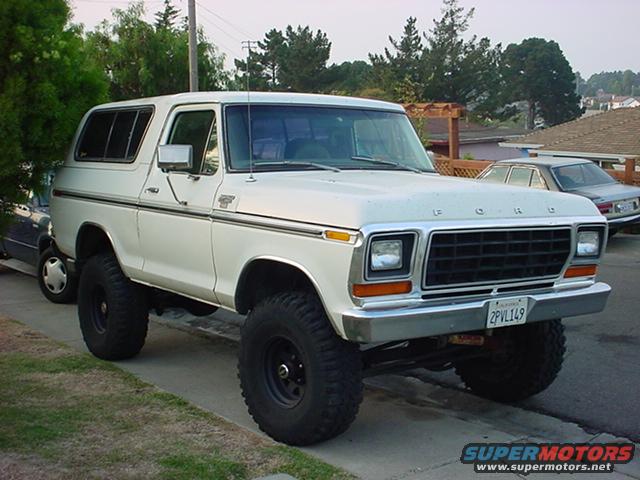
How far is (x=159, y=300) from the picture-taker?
23.1 ft

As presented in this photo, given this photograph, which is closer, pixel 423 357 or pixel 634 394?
pixel 423 357

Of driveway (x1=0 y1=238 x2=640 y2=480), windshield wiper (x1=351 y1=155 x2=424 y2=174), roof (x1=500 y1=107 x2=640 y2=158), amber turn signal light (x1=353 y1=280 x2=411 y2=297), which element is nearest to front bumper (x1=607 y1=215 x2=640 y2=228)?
driveway (x1=0 y1=238 x2=640 y2=480)

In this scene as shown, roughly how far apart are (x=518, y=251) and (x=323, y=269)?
126 centimetres

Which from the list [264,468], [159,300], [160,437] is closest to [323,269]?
[264,468]

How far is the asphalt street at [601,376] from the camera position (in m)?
5.83

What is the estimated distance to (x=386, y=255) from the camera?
14.8 feet

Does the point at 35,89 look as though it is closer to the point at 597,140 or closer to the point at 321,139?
the point at 321,139

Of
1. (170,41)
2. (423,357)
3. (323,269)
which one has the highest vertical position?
(170,41)

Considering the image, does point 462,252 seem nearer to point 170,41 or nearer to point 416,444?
point 416,444

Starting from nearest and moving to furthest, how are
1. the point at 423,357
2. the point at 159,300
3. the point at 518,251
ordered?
the point at 518,251 → the point at 423,357 → the point at 159,300

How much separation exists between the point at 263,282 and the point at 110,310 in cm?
196

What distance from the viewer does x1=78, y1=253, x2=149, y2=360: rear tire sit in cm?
681

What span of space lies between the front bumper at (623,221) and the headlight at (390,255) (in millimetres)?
10830

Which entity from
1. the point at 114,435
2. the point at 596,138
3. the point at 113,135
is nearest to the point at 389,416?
the point at 114,435
